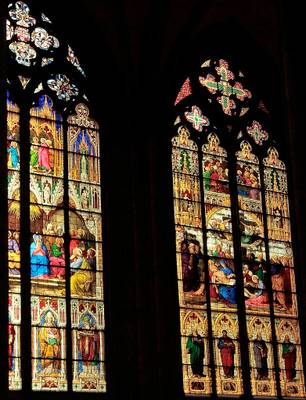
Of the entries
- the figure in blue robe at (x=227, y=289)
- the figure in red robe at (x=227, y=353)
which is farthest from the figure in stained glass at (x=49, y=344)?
the figure in blue robe at (x=227, y=289)

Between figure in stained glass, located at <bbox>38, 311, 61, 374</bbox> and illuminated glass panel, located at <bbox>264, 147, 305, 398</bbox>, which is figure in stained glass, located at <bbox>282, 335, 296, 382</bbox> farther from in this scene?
figure in stained glass, located at <bbox>38, 311, 61, 374</bbox>

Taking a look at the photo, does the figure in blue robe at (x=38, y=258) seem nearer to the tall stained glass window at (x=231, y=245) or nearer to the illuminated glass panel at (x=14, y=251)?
the illuminated glass panel at (x=14, y=251)

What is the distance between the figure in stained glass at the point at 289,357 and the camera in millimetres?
15593

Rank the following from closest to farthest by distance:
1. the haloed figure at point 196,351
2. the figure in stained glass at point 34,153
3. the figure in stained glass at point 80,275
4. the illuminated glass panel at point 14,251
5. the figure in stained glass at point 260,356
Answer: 1. the illuminated glass panel at point 14,251
2. the figure in stained glass at point 80,275
3. the figure in stained glass at point 34,153
4. the haloed figure at point 196,351
5. the figure in stained glass at point 260,356

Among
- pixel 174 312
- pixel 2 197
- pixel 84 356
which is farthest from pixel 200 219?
pixel 2 197

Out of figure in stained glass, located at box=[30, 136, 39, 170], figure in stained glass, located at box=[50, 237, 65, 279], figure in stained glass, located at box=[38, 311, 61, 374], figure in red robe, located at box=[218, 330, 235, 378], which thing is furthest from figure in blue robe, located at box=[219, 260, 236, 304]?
figure in stained glass, located at box=[30, 136, 39, 170]

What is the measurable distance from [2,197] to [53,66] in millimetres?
5681

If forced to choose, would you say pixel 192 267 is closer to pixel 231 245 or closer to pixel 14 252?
pixel 231 245

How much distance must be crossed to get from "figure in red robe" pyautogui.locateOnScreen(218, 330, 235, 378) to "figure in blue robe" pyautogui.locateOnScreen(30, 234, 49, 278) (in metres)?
2.75

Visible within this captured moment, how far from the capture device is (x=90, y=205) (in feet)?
48.0

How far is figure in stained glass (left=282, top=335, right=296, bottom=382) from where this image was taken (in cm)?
1559

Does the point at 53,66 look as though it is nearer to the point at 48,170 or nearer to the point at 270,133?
the point at 48,170

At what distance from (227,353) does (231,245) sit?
1600 millimetres

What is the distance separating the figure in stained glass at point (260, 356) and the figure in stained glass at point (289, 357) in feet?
1.10
